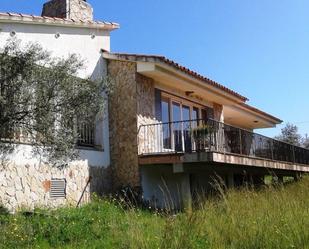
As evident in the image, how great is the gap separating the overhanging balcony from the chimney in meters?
4.95

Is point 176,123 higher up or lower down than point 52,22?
lower down

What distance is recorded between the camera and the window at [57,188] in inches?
553

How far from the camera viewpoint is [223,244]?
7305 millimetres

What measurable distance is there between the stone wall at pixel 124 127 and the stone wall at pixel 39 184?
0.85 metres

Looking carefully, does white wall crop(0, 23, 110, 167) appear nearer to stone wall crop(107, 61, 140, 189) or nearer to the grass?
stone wall crop(107, 61, 140, 189)

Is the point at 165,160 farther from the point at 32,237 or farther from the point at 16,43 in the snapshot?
the point at 16,43

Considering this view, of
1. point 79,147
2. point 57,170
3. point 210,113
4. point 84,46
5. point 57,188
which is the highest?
point 84,46

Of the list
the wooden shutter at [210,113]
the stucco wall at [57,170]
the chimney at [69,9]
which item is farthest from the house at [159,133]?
the wooden shutter at [210,113]

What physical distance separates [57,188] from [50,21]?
4725mm

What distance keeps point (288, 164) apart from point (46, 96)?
17.4 metres

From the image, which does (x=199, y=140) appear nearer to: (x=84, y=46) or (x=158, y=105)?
(x=158, y=105)

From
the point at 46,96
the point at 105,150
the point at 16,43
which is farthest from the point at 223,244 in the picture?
the point at 105,150

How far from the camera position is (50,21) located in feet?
46.6

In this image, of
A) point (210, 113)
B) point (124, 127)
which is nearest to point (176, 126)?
point (124, 127)
